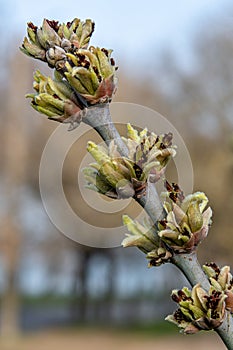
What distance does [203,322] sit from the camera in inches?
26.3

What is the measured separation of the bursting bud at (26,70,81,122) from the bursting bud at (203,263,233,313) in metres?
0.25

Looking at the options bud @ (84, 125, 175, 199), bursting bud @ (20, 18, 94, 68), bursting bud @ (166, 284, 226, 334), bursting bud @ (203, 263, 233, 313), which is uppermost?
bursting bud @ (20, 18, 94, 68)

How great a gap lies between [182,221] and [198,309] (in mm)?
100

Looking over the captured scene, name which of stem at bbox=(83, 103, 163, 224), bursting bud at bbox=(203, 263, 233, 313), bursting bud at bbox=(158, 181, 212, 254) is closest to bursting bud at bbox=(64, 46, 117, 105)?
stem at bbox=(83, 103, 163, 224)

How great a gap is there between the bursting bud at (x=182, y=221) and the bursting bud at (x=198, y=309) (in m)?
0.05

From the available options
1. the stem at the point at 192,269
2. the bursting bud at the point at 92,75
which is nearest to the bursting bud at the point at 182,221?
the stem at the point at 192,269

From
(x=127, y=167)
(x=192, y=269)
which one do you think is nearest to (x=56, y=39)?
(x=127, y=167)

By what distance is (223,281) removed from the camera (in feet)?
2.27

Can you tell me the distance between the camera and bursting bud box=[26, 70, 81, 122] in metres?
0.71

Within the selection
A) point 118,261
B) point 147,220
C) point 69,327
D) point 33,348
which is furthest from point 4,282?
point 147,220

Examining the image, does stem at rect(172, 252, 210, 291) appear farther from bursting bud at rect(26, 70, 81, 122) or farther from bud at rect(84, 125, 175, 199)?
bursting bud at rect(26, 70, 81, 122)

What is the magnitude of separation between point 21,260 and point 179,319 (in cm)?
1868

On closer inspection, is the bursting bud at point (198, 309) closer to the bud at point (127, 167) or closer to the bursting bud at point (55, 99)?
the bud at point (127, 167)

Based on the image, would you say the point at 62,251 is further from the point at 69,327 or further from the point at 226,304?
the point at 226,304
